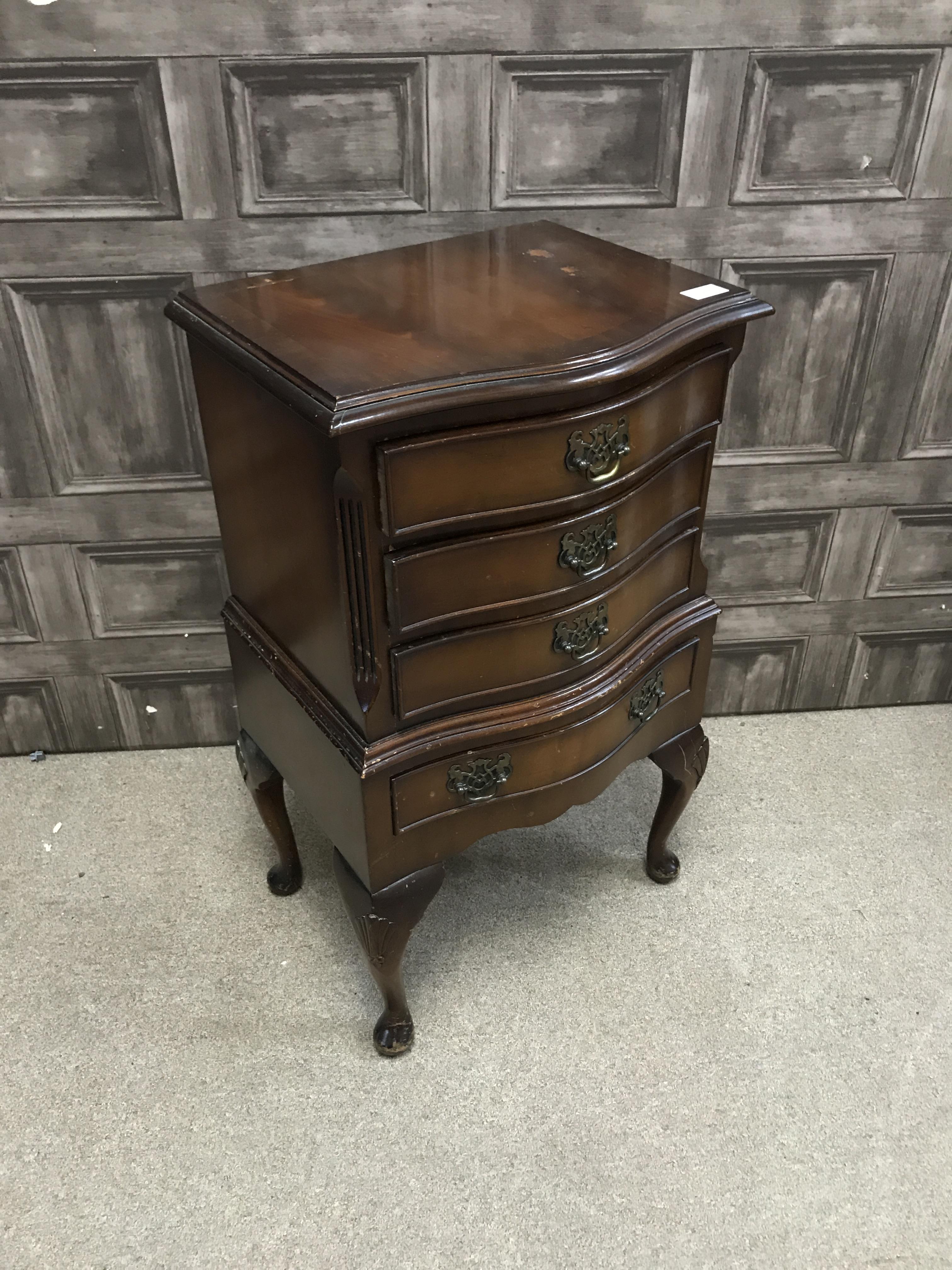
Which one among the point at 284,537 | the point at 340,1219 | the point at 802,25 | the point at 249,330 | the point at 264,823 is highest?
the point at 802,25

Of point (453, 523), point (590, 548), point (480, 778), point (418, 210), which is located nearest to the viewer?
point (453, 523)

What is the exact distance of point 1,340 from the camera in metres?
1.82

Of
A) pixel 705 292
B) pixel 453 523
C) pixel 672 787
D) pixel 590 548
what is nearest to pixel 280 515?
pixel 453 523

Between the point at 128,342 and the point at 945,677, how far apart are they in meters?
1.89

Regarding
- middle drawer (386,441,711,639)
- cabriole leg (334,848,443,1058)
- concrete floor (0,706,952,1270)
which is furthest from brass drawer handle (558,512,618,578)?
concrete floor (0,706,952,1270)

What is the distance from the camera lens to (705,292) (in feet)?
4.54

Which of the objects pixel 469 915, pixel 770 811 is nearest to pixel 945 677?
pixel 770 811

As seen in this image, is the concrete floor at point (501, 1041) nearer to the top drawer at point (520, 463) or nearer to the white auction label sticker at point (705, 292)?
the top drawer at point (520, 463)

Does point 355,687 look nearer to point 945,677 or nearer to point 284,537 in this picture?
point 284,537

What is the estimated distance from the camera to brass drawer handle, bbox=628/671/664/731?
1.59 meters

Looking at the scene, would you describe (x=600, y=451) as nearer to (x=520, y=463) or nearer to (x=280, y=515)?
(x=520, y=463)

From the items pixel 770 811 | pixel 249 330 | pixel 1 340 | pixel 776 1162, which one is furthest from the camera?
pixel 770 811

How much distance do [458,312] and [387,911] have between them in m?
0.82

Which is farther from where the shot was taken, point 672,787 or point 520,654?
point 672,787
